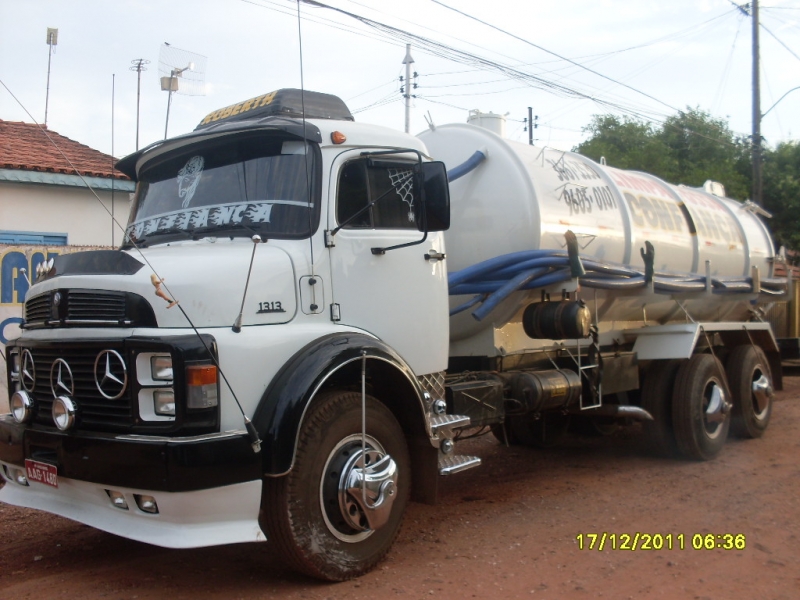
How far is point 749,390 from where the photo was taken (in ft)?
28.1

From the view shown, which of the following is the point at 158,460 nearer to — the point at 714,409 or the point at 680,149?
the point at 714,409

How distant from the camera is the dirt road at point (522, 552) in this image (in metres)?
4.20

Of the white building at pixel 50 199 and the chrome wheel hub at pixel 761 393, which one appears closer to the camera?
the chrome wheel hub at pixel 761 393

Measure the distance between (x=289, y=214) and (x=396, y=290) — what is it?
2.77 feet

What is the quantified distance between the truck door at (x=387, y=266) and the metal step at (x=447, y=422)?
316 millimetres

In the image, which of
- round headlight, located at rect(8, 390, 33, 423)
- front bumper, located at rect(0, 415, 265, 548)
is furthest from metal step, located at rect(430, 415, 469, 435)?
round headlight, located at rect(8, 390, 33, 423)

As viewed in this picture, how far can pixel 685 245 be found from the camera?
803 centimetres

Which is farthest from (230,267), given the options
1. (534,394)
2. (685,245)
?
(685,245)

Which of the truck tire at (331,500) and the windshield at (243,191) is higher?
the windshield at (243,191)

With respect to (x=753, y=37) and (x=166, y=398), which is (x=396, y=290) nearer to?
(x=166, y=398)

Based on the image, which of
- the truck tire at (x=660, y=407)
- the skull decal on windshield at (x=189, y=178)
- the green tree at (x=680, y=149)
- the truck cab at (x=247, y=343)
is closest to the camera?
the truck cab at (x=247, y=343)

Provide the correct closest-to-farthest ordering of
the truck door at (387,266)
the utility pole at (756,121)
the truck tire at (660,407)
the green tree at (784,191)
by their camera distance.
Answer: the truck door at (387,266) < the truck tire at (660,407) < the utility pole at (756,121) < the green tree at (784,191)

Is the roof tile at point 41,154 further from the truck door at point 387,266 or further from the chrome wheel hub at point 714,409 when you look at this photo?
the chrome wheel hub at point 714,409

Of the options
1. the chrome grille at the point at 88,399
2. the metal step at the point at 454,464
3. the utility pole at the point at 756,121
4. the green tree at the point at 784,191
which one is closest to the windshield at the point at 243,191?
the chrome grille at the point at 88,399
